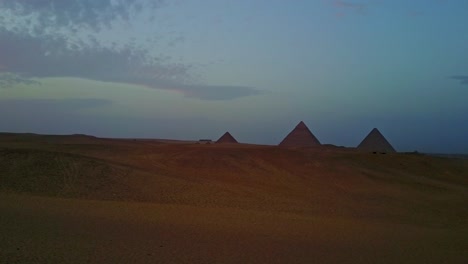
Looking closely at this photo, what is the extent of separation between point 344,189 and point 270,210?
7888mm

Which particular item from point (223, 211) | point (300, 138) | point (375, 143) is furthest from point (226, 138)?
point (223, 211)

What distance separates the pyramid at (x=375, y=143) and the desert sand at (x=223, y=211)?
20.0 m

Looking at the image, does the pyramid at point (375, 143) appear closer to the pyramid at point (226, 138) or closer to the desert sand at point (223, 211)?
the pyramid at point (226, 138)

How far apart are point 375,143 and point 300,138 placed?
24.8 feet

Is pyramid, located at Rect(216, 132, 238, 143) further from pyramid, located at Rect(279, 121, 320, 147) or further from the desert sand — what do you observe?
the desert sand

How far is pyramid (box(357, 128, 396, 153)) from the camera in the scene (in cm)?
5106

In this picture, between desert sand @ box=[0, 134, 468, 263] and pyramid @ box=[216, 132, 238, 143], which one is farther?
→ pyramid @ box=[216, 132, 238, 143]

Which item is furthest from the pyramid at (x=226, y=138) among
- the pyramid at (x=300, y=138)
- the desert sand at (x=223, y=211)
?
the desert sand at (x=223, y=211)

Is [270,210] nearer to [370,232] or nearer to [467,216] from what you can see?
[370,232]

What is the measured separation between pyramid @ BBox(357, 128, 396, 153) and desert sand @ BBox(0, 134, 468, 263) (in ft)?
65.7

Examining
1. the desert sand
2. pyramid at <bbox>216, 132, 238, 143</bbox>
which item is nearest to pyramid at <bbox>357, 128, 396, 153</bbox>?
pyramid at <bbox>216, 132, 238, 143</bbox>

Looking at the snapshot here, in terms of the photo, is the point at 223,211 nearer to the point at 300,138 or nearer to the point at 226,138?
the point at 300,138

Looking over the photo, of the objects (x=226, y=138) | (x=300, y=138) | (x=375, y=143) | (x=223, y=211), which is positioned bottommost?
(x=223, y=211)

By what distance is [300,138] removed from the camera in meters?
50.6
